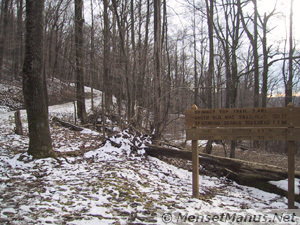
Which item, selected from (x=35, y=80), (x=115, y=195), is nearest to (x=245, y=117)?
(x=115, y=195)

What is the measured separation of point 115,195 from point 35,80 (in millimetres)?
3232

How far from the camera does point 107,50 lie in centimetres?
862

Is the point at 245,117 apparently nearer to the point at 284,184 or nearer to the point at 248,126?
the point at 248,126

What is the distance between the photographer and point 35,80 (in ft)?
16.3

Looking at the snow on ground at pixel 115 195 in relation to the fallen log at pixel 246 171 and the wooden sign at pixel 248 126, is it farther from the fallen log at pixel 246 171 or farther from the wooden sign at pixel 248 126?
the wooden sign at pixel 248 126

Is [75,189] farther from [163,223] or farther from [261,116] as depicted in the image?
[261,116]

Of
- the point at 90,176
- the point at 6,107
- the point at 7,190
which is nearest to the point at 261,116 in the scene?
the point at 90,176

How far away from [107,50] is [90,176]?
18.4 feet

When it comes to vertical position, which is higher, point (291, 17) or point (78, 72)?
point (291, 17)

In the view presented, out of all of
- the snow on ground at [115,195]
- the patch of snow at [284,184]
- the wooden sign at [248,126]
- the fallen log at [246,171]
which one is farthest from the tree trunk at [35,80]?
the patch of snow at [284,184]

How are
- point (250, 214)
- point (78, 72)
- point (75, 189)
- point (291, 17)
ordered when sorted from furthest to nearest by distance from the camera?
point (291, 17), point (78, 72), point (75, 189), point (250, 214)

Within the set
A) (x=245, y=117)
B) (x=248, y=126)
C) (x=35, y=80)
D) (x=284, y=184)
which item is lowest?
(x=284, y=184)

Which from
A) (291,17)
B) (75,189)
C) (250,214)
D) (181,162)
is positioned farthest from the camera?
(291,17)

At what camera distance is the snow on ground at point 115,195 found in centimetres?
304
